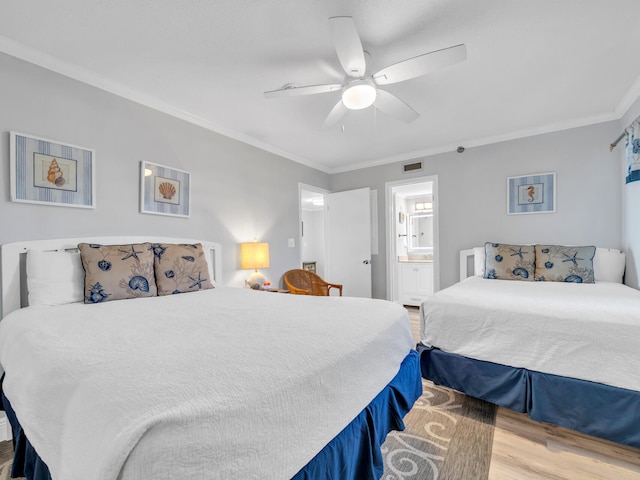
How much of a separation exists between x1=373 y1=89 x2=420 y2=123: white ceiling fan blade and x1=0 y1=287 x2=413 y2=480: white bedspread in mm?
1538

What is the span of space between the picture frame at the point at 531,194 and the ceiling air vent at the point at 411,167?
3.69 ft

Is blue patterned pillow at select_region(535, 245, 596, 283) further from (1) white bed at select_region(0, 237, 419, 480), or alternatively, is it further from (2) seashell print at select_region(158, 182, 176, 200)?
(2) seashell print at select_region(158, 182, 176, 200)

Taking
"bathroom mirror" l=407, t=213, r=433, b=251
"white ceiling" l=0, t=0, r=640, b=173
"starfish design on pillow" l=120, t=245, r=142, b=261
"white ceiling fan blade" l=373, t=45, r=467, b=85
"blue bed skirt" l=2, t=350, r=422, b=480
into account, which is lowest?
"blue bed skirt" l=2, t=350, r=422, b=480

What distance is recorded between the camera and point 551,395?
171 centimetres

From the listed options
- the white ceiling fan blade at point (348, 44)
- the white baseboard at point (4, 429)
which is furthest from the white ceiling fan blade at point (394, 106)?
the white baseboard at point (4, 429)

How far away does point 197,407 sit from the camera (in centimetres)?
66

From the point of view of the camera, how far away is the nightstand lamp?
3291 millimetres

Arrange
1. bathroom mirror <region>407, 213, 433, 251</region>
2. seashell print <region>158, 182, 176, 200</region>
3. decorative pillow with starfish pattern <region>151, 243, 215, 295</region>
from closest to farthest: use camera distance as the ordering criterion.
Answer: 1. decorative pillow with starfish pattern <region>151, 243, 215, 295</region>
2. seashell print <region>158, 182, 176, 200</region>
3. bathroom mirror <region>407, 213, 433, 251</region>

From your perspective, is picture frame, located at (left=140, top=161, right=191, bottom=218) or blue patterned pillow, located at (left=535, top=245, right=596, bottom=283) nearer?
picture frame, located at (left=140, top=161, right=191, bottom=218)

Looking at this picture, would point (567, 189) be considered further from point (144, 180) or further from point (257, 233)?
point (144, 180)

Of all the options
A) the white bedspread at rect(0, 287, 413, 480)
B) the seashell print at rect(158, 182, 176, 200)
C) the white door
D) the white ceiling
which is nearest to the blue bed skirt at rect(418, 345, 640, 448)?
the white bedspread at rect(0, 287, 413, 480)

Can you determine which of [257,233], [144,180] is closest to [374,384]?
[144,180]

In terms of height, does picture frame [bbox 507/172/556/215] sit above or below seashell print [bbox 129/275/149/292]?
above

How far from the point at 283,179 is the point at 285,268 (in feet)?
4.01
